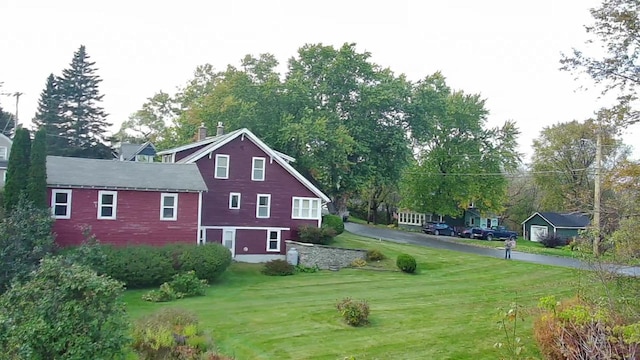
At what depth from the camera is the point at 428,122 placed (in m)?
43.4

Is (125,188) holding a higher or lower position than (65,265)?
higher

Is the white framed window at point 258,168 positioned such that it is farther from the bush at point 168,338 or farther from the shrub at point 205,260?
the bush at point 168,338

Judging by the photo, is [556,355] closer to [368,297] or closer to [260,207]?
[368,297]

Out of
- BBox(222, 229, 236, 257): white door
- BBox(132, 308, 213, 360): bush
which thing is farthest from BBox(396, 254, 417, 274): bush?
BBox(132, 308, 213, 360): bush

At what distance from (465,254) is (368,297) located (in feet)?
49.6

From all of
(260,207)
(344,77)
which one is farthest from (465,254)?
(344,77)

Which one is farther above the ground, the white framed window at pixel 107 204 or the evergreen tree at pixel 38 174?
the evergreen tree at pixel 38 174

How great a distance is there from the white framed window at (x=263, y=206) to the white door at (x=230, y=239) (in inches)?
75.2

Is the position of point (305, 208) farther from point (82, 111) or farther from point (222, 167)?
point (82, 111)

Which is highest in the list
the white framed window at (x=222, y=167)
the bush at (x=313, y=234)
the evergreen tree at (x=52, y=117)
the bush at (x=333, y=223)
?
the evergreen tree at (x=52, y=117)

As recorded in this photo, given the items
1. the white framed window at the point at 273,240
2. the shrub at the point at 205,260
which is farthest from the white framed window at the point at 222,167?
the shrub at the point at 205,260

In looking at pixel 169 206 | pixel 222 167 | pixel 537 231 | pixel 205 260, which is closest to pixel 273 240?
pixel 222 167

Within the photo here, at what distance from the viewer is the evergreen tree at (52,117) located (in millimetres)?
48969

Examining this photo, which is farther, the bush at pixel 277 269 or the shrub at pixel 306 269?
the shrub at pixel 306 269
